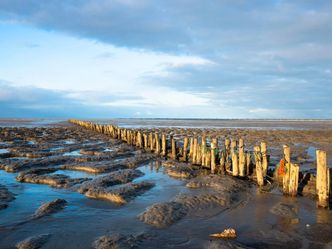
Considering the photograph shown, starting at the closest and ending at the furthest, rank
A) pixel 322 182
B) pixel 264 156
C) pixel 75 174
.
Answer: pixel 322 182 → pixel 264 156 → pixel 75 174

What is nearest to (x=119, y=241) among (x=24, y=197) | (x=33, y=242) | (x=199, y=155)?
(x=33, y=242)

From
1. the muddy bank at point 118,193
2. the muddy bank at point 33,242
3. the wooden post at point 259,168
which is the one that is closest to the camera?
the muddy bank at point 33,242

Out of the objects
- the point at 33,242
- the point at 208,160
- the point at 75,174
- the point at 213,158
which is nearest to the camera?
the point at 33,242

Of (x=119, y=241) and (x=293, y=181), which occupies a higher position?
(x=293, y=181)

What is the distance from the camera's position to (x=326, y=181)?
10.1m

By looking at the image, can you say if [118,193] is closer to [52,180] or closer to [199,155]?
[52,180]

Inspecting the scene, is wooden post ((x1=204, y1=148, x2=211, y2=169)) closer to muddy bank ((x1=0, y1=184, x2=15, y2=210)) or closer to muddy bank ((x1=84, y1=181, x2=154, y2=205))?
muddy bank ((x1=84, y1=181, x2=154, y2=205))

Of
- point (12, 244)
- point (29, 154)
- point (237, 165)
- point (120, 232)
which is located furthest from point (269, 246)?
point (29, 154)

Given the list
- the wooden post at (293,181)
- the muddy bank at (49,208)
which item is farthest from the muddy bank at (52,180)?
the wooden post at (293,181)

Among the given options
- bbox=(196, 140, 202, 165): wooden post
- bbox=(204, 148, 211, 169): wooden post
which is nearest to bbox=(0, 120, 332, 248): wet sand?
bbox=(204, 148, 211, 169): wooden post

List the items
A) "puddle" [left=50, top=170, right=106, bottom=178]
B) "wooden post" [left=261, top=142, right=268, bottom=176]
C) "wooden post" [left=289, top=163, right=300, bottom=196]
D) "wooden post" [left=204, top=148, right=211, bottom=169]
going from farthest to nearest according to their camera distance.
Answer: "wooden post" [left=204, top=148, right=211, bottom=169] → "puddle" [left=50, top=170, right=106, bottom=178] → "wooden post" [left=261, top=142, right=268, bottom=176] → "wooden post" [left=289, top=163, right=300, bottom=196]

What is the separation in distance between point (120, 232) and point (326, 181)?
636 centimetres

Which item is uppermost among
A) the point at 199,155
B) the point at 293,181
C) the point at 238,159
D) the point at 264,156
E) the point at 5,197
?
the point at 264,156

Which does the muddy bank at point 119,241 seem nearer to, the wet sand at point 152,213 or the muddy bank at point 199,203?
the wet sand at point 152,213
